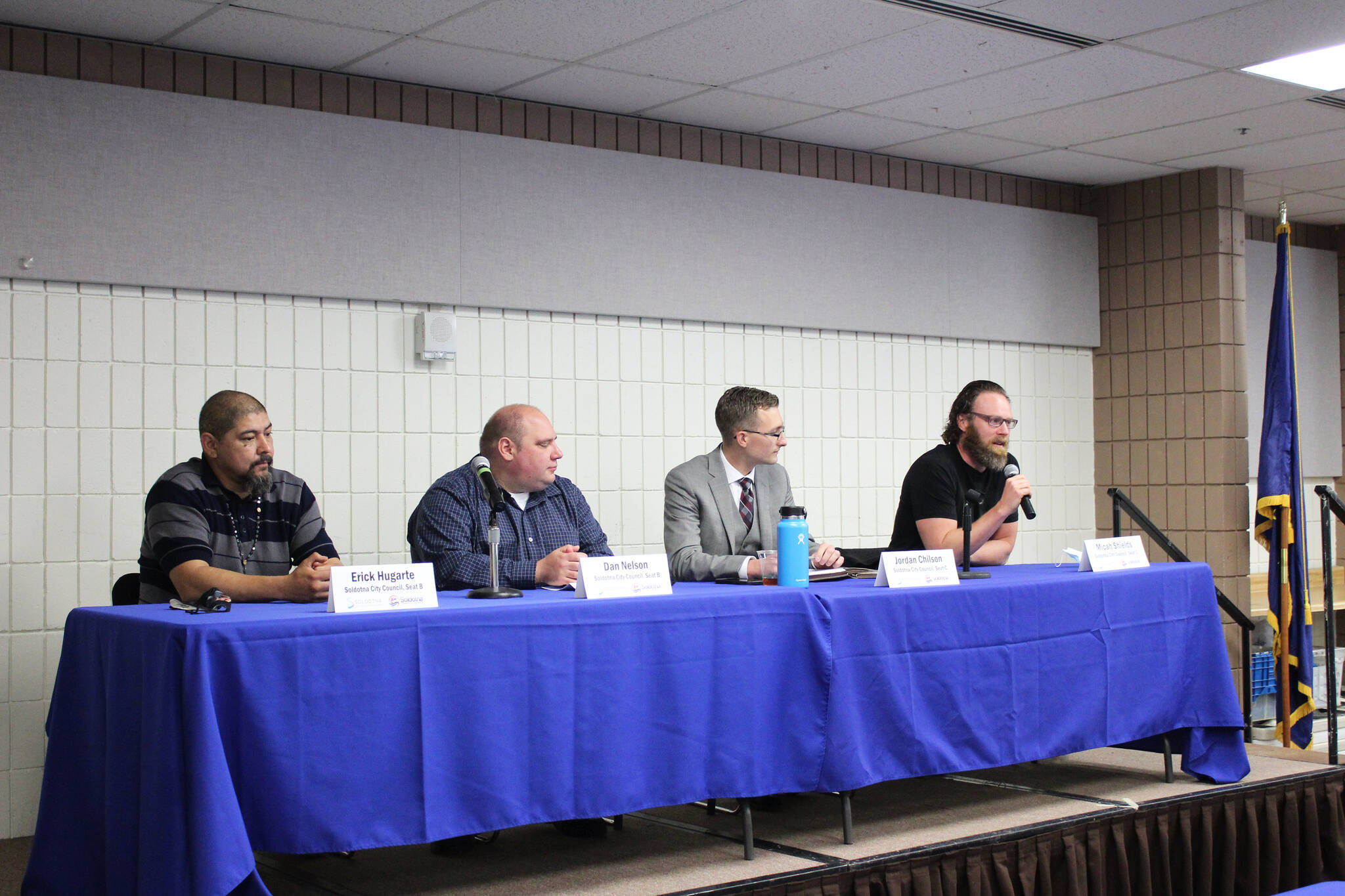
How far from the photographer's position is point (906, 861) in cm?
295

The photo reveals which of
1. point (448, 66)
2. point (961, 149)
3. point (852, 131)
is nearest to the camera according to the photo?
point (448, 66)

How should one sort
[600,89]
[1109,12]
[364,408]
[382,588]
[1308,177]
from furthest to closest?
[1308,177], [600,89], [364,408], [1109,12], [382,588]

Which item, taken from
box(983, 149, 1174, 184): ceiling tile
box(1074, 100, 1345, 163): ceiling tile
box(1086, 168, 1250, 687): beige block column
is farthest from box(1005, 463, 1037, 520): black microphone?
box(1086, 168, 1250, 687): beige block column

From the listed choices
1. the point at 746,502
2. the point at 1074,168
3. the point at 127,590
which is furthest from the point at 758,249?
the point at 127,590

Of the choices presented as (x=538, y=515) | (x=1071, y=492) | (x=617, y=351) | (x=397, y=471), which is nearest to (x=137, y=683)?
(x=538, y=515)

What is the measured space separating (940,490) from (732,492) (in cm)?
63

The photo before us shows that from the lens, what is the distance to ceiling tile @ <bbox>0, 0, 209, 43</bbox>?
379 centimetres

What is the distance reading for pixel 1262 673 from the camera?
6266 mm

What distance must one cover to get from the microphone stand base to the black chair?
3.29ft

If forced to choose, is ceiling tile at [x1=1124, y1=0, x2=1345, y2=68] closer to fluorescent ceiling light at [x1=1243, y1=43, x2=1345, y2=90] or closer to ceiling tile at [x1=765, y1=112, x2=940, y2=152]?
fluorescent ceiling light at [x1=1243, y1=43, x2=1345, y2=90]

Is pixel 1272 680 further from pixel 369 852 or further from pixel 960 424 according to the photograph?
pixel 369 852

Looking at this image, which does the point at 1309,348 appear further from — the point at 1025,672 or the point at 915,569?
the point at 915,569

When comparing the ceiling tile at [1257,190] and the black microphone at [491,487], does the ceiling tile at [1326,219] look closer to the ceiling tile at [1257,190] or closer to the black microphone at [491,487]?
the ceiling tile at [1257,190]

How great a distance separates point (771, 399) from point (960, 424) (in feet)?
2.15
